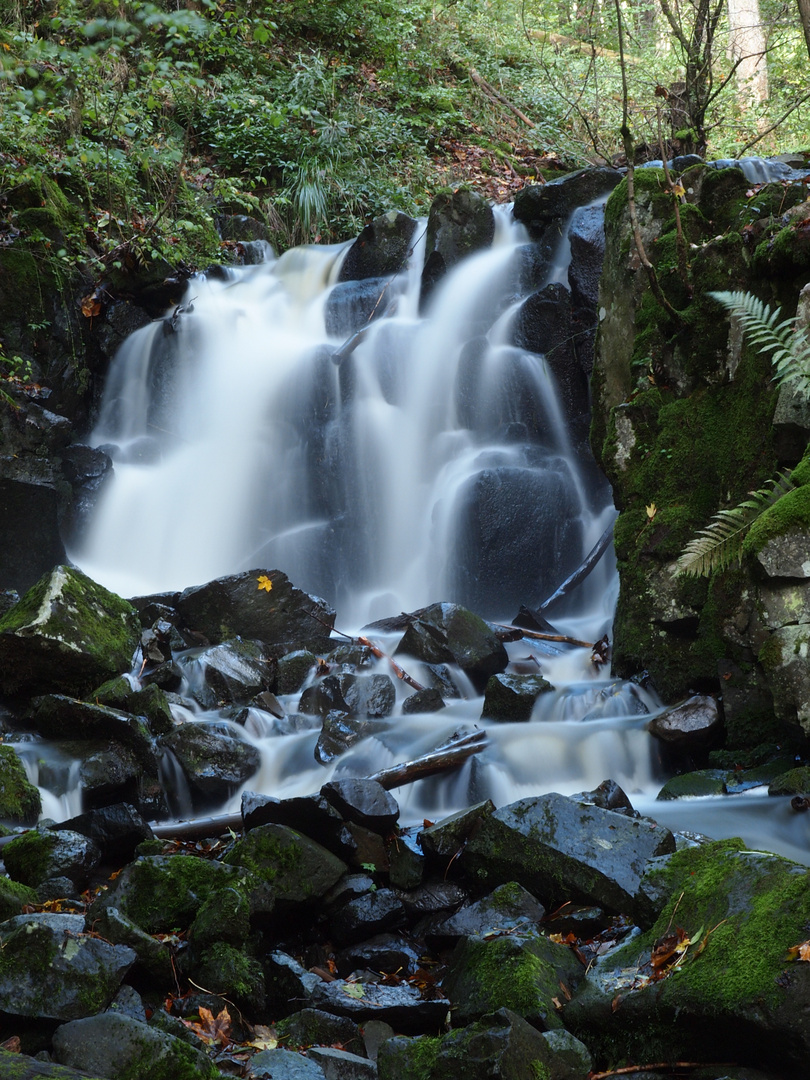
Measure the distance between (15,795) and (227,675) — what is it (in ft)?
6.59

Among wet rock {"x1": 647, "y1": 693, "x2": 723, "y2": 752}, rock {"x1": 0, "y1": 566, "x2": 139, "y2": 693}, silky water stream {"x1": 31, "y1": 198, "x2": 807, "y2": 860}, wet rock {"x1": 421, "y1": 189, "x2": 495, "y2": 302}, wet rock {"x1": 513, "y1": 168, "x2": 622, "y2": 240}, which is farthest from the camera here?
wet rock {"x1": 421, "y1": 189, "x2": 495, "y2": 302}

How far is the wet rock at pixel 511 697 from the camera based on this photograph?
5.80 m

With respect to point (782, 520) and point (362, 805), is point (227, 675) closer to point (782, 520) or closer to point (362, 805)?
point (362, 805)

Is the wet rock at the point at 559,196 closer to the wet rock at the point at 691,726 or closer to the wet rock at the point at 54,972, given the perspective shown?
the wet rock at the point at 691,726

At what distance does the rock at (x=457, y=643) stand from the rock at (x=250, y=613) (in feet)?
3.35

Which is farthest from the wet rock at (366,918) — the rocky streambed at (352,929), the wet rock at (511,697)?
the wet rock at (511,697)

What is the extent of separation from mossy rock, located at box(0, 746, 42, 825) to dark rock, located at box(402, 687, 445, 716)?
2.57 metres

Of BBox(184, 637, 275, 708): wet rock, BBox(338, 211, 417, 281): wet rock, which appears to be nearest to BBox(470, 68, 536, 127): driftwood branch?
BBox(338, 211, 417, 281): wet rock

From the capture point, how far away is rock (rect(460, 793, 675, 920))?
3.33 metres

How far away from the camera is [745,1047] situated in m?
2.15

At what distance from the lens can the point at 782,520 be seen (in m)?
4.30

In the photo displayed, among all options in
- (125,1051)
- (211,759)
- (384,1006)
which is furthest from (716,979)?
(211,759)

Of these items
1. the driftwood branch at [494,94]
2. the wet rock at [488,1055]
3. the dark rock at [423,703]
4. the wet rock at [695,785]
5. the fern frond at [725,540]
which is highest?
the driftwood branch at [494,94]

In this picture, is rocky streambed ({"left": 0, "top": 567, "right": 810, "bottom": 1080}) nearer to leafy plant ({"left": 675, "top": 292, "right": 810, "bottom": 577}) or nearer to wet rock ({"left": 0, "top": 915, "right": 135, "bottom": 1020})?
wet rock ({"left": 0, "top": 915, "right": 135, "bottom": 1020})
